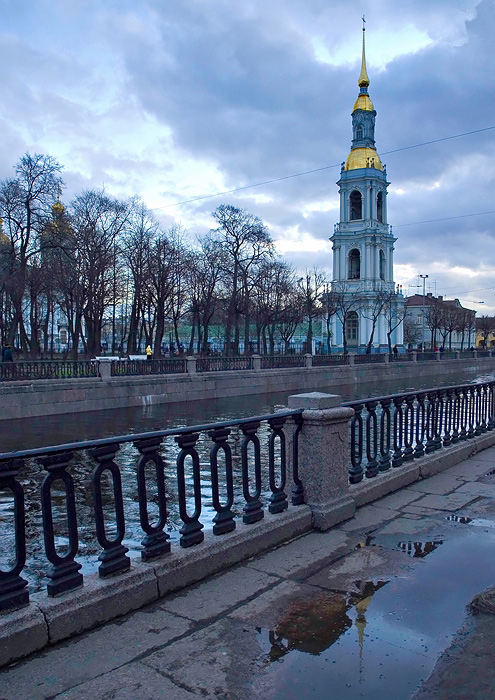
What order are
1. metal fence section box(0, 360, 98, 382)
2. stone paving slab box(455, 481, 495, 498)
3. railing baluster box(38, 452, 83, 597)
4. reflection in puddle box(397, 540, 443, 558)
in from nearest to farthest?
railing baluster box(38, 452, 83, 597) < reflection in puddle box(397, 540, 443, 558) < stone paving slab box(455, 481, 495, 498) < metal fence section box(0, 360, 98, 382)

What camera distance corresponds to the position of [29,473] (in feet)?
38.0

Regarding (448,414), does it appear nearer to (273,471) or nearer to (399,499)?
(399,499)

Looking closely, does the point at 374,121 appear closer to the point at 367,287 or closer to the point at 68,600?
the point at 367,287

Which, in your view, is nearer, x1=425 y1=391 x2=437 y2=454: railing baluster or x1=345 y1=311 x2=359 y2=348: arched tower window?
x1=425 y1=391 x2=437 y2=454: railing baluster

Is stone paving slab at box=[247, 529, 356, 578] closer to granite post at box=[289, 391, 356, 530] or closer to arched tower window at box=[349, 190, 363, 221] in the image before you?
granite post at box=[289, 391, 356, 530]

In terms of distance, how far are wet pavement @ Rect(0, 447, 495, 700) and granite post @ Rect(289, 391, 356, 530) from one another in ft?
1.39

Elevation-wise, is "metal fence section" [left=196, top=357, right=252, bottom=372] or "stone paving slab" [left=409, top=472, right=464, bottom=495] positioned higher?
"metal fence section" [left=196, top=357, right=252, bottom=372]

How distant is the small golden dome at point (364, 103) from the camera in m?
80.2

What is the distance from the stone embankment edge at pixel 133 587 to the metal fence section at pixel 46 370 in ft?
62.9

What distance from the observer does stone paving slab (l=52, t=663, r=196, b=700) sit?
2814mm

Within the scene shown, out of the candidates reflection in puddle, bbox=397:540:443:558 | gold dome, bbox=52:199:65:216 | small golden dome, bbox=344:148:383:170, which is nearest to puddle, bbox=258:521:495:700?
reflection in puddle, bbox=397:540:443:558

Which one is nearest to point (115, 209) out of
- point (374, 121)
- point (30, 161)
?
point (30, 161)

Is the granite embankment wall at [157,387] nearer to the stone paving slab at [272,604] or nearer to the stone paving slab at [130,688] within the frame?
the stone paving slab at [272,604]

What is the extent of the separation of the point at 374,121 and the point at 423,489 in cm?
8307
